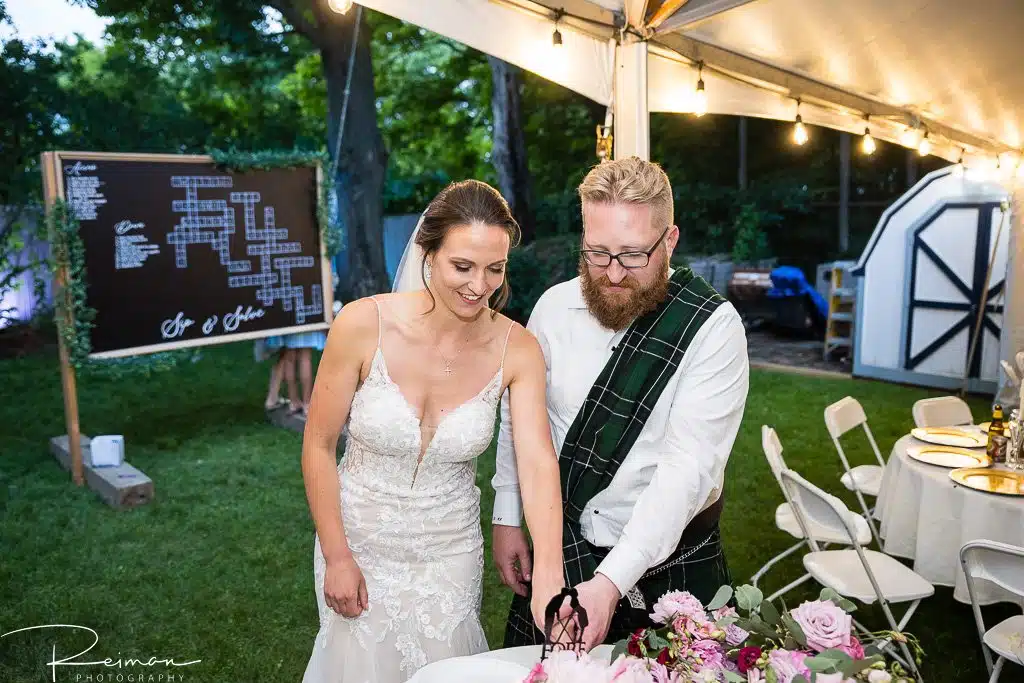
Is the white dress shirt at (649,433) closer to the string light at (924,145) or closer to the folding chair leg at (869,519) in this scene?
the folding chair leg at (869,519)

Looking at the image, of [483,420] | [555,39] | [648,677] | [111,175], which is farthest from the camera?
[111,175]

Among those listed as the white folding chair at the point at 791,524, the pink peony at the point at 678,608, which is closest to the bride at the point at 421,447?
the pink peony at the point at 678,608

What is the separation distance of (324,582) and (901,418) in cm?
700

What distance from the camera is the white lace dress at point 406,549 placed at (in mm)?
2289

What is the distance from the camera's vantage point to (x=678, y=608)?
1354mm

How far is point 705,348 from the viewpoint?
84.7 inches

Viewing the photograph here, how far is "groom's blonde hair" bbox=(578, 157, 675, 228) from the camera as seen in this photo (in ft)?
6.70

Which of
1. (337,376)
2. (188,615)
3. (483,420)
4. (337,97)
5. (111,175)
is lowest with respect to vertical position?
(188,615)

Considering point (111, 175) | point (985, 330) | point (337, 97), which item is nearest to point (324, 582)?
point (111, 175)

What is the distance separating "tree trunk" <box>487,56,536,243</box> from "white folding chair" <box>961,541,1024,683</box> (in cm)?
1007

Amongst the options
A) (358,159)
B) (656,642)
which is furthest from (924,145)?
(358,159)

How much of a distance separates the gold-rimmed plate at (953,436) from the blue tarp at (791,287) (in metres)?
7.31

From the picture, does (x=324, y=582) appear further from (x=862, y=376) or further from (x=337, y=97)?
(x=337, y=97)

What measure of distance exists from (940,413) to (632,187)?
398 centimetres
